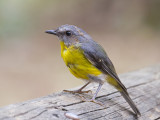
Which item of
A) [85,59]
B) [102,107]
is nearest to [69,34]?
[85,59]

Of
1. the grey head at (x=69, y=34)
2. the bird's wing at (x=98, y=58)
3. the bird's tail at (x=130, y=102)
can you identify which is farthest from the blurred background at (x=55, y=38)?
the bird's tail at (x=130, y=102)

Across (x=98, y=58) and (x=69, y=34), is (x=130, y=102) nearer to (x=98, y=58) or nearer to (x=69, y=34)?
(x=98, y=58)

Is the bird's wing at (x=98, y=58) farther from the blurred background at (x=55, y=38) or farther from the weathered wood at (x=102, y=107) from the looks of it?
the blurred background at (x=55, y=38)

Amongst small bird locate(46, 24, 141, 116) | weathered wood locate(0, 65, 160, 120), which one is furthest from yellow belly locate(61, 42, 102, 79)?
weathered wood locate(0, 65, 160, 120)

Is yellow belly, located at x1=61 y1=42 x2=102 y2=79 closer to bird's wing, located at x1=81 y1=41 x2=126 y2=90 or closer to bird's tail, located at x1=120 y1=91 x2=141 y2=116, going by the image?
bird's wing, located at x1=81 y1=41 x2=126 y2=90

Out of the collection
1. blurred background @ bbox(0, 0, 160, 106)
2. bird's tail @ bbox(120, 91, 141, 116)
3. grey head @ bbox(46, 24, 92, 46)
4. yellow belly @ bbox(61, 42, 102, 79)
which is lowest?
bird's tail @ bbox(120, 91, 141, 116)

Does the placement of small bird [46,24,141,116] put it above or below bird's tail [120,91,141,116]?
above
